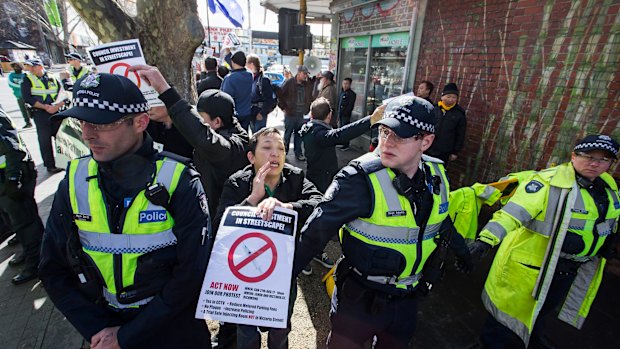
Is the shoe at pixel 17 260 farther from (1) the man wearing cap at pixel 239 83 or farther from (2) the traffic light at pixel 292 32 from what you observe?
(2) the traffic light at pixel 292 32

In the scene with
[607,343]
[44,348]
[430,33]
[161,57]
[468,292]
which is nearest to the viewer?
[44,348]

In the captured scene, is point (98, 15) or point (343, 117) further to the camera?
point (343, 117)

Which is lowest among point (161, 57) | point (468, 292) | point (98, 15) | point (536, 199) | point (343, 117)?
point (468, 292)

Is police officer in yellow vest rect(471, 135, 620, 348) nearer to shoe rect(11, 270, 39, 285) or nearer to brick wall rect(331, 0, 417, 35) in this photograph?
shoe rect(11, 270, 39, 285)

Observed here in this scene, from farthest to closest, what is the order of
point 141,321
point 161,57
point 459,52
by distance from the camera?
1. point 459,52
2. point 161,57
3. point 141,321

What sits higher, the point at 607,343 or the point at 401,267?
the point at 401,267

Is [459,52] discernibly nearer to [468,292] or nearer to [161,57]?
[468,292]

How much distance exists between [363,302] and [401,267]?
323 millimetres

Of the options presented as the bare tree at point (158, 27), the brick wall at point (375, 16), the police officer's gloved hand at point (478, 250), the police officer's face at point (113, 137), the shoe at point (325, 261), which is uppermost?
the brick wall at point (375, 16)

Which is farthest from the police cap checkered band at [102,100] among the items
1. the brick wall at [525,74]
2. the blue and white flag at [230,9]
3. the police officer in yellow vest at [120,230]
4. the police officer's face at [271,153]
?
the blue and white flag at [230,9]

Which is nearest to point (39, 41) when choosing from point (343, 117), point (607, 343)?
point (343, 117)

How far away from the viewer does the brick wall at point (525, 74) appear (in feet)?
11.1

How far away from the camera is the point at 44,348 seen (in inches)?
96.0

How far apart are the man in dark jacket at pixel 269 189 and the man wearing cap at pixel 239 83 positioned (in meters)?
3.54
